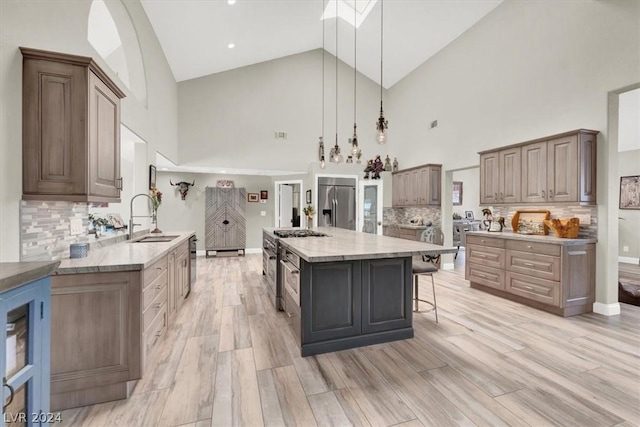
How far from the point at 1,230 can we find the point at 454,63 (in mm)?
6753

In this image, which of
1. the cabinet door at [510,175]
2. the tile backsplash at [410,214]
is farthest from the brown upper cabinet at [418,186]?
the cabinet door at [510,175]

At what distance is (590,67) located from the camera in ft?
11.4

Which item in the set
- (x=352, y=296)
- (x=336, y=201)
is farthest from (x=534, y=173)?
(x=336, y=201)

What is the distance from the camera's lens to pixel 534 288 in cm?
362

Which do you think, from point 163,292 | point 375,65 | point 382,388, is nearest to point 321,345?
point 382,388

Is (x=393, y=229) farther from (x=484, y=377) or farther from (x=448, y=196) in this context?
(x=484, y=377)

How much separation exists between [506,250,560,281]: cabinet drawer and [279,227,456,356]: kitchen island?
1.91 metres

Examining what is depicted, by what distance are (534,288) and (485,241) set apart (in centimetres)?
92

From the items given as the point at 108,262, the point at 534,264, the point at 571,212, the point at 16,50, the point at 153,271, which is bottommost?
the point at 534,264

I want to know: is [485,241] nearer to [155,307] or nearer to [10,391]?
[155,307]

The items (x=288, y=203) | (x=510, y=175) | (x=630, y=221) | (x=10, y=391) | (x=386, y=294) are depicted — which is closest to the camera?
(x=10, y=391)

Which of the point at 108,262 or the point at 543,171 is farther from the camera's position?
the point at 543,171

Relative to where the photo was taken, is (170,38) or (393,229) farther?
(393,229)

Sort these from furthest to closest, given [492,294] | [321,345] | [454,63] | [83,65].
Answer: [454,63] → [492,294] → [321,345] → [83,65]
